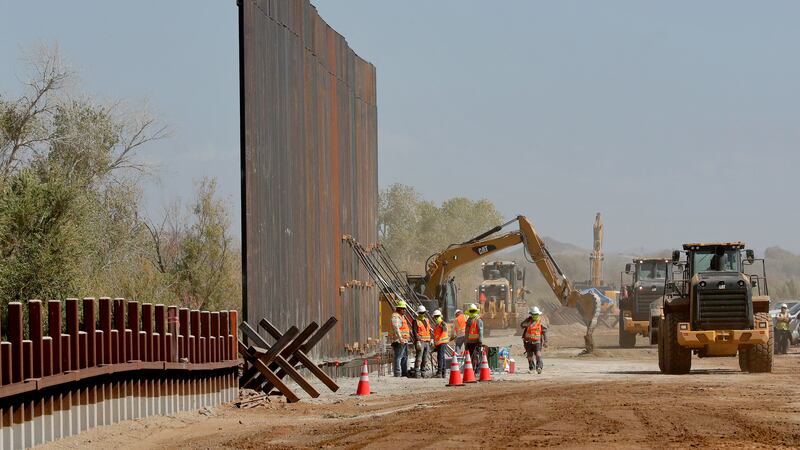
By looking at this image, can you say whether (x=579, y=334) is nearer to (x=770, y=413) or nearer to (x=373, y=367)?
(x=373, y=367)

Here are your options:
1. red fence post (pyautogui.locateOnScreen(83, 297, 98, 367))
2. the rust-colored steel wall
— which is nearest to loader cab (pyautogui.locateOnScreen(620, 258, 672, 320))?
the rust-colored steel wall

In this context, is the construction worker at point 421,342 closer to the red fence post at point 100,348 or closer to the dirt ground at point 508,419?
the dirt ground at point 508,419

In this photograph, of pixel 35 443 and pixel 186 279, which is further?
pixel 186 279

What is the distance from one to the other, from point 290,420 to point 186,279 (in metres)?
29.0

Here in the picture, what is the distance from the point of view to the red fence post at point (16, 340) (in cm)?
1526

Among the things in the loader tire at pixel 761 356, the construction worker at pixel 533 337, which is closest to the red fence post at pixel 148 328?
the loader tire at pixel 761 356

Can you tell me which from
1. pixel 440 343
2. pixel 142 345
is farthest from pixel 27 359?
pixel 440 343

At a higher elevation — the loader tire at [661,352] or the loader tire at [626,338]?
the loader tire at [661,352]

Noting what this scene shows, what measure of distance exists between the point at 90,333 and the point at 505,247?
115 feet

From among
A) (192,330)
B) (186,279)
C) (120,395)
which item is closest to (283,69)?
(192,330)

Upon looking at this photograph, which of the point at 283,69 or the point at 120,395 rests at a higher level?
the point at 283,69

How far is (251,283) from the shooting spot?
85.8 ft

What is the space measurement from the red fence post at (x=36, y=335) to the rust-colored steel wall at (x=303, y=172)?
32.5 ft

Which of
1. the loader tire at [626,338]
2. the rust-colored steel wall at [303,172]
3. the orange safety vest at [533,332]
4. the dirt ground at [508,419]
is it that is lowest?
the loader tire at [626,338]
